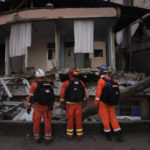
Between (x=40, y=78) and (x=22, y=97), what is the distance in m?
4.83

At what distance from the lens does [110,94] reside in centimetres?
320

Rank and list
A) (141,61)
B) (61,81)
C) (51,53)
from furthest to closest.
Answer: (141,61) < (51,53) < (61,81)

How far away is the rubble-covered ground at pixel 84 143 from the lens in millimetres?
3141

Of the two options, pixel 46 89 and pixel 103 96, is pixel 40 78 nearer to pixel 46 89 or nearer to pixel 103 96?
pixel 46 89

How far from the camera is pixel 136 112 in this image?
7.93m

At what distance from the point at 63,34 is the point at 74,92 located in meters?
6.95

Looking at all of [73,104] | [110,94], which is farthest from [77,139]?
[110,94]

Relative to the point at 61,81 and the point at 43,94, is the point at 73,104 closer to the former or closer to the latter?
the point at 43,94

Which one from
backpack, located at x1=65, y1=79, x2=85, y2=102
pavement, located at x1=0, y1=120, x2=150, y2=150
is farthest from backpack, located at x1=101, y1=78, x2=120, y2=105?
pavement, located at x1=0, y1=120, x2=150, y2=150

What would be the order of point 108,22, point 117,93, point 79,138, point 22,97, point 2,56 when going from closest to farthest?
1. point 117,93
2. point 79,138
3. point 22,97
4. point 108,22
5. point 2,56

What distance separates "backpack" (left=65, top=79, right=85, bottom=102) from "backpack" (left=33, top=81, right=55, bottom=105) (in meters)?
0.42

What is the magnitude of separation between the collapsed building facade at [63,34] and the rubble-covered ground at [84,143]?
3.89 meters

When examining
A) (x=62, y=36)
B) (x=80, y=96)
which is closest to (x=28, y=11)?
(x=62, y=36)

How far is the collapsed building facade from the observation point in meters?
7.68
